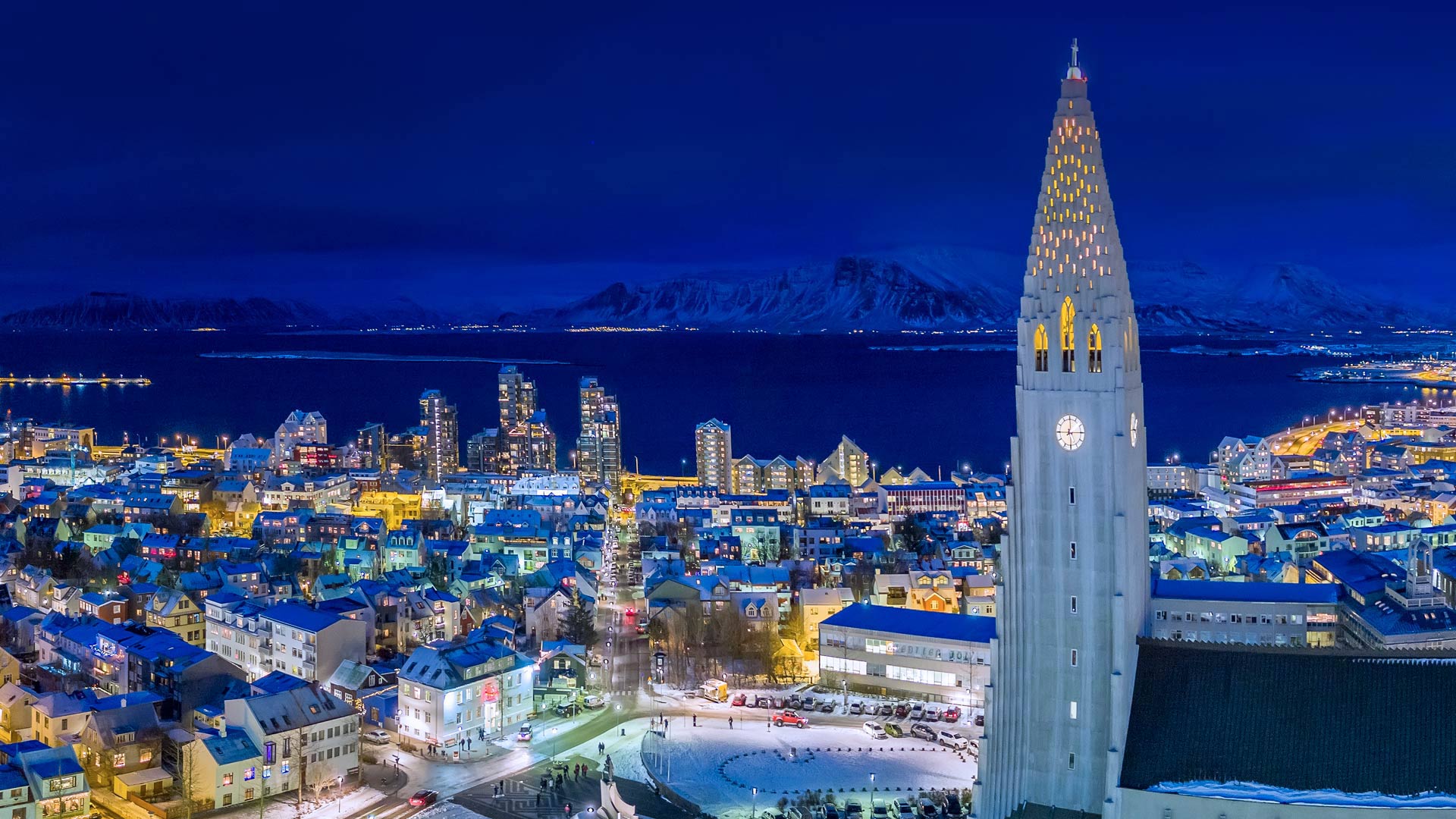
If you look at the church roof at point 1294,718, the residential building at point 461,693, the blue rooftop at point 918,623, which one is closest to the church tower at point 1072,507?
the church roof at point 1294,718

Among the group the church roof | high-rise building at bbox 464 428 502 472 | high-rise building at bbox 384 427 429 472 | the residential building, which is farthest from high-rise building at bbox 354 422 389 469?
the church roof

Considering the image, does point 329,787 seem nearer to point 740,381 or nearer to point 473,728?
point 473,728

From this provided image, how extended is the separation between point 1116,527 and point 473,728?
1316 centimetres

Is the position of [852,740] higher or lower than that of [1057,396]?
lower

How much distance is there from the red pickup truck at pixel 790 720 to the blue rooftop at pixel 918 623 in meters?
3.51

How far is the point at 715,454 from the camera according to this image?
68.1 m

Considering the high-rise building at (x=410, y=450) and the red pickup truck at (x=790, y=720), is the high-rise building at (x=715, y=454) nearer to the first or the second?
the high-rise building at (x=410, y=450)

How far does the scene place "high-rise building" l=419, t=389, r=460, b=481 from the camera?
7656 centimetres

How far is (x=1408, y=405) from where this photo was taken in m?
94.4

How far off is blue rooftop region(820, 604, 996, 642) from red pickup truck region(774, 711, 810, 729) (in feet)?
11.5

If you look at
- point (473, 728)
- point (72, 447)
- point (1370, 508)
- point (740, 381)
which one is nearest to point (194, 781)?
point (473, 728)

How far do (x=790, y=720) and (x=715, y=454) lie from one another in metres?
43.1

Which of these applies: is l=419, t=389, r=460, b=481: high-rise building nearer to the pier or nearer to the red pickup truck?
the red pickup truck

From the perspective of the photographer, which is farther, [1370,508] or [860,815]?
[1370,508]
